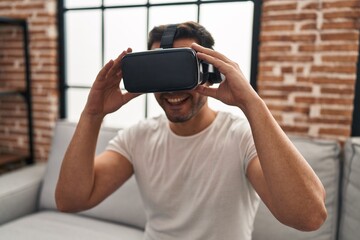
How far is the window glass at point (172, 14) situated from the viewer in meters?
1.93

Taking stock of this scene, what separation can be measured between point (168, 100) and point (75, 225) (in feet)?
3.17

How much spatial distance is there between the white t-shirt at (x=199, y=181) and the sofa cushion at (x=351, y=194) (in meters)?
0.51

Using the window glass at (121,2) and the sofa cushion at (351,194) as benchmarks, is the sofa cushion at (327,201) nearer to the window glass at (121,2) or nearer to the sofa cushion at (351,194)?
the sofa cushion at (351,194)

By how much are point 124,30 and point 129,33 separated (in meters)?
0.04

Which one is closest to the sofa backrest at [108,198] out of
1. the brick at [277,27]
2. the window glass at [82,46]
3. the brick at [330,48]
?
the window glass at [82,46]

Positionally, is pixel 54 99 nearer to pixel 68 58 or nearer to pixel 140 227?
pixel 68 58

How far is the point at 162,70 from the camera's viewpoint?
2.59ft

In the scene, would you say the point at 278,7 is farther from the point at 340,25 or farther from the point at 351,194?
the point at 351,194

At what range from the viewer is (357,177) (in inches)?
52.4

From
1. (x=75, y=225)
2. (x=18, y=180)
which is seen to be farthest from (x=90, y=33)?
(x=75, y=225)

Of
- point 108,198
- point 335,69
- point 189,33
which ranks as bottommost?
point 108,198

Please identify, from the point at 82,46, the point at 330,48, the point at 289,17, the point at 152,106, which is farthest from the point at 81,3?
the point at 330,48

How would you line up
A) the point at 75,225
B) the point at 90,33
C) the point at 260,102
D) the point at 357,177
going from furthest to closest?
the point at 90,33
the point at 75,225
the point at 357,177
the point at 260,102

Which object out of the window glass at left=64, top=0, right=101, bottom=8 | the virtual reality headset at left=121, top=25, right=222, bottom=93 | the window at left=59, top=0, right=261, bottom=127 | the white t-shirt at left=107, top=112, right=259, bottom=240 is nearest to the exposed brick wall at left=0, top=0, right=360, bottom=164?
the window at left=59, top=0, right=261, bottom=127
